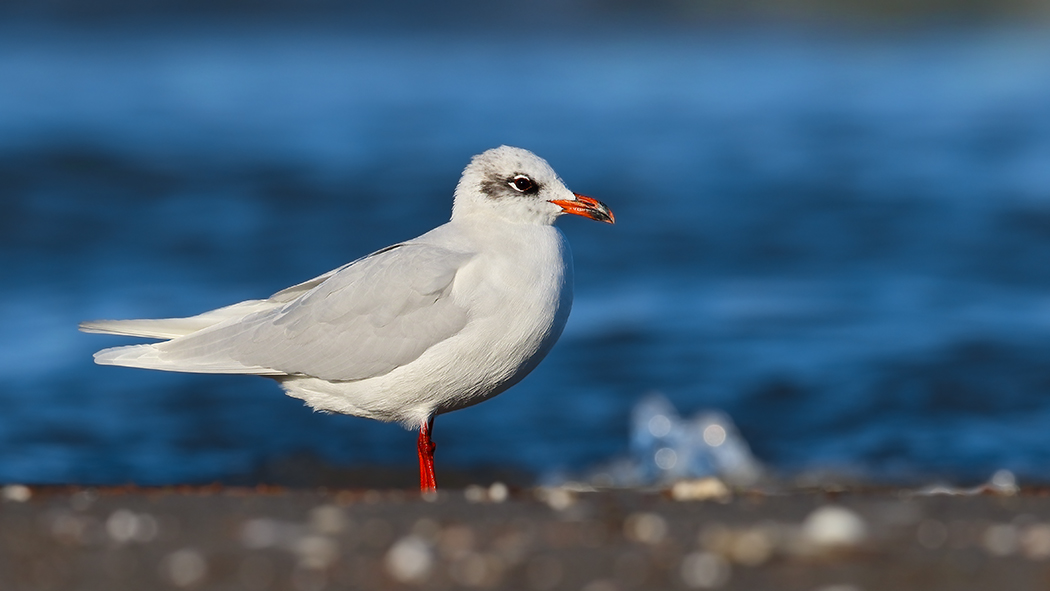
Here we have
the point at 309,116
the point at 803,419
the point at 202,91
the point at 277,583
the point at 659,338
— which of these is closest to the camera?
the point at 277,583

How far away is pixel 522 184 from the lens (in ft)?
20.2

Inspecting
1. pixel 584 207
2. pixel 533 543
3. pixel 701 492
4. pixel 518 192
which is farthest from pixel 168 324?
pixel 533 543

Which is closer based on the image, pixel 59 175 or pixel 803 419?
pixel 803 419

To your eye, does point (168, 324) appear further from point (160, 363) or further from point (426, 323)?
point (426, 323)

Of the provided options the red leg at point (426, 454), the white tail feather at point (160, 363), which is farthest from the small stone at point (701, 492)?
the white tail feather at point (160, 363)

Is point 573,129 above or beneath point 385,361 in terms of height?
above

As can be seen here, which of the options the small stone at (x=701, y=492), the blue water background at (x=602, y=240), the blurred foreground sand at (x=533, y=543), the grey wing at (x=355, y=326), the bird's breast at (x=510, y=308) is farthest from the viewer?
the blue water background at (x=602, y=240)

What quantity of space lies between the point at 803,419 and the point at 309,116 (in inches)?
634

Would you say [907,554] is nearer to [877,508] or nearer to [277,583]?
[877,508]

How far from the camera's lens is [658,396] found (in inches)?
393

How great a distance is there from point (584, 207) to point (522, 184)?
0.30m

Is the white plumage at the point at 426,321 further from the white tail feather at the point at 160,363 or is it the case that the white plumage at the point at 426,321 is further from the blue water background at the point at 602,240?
the blue water background at the point at 602,240

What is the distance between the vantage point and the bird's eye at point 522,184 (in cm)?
615

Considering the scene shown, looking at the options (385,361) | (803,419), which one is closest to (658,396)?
(803,419)
